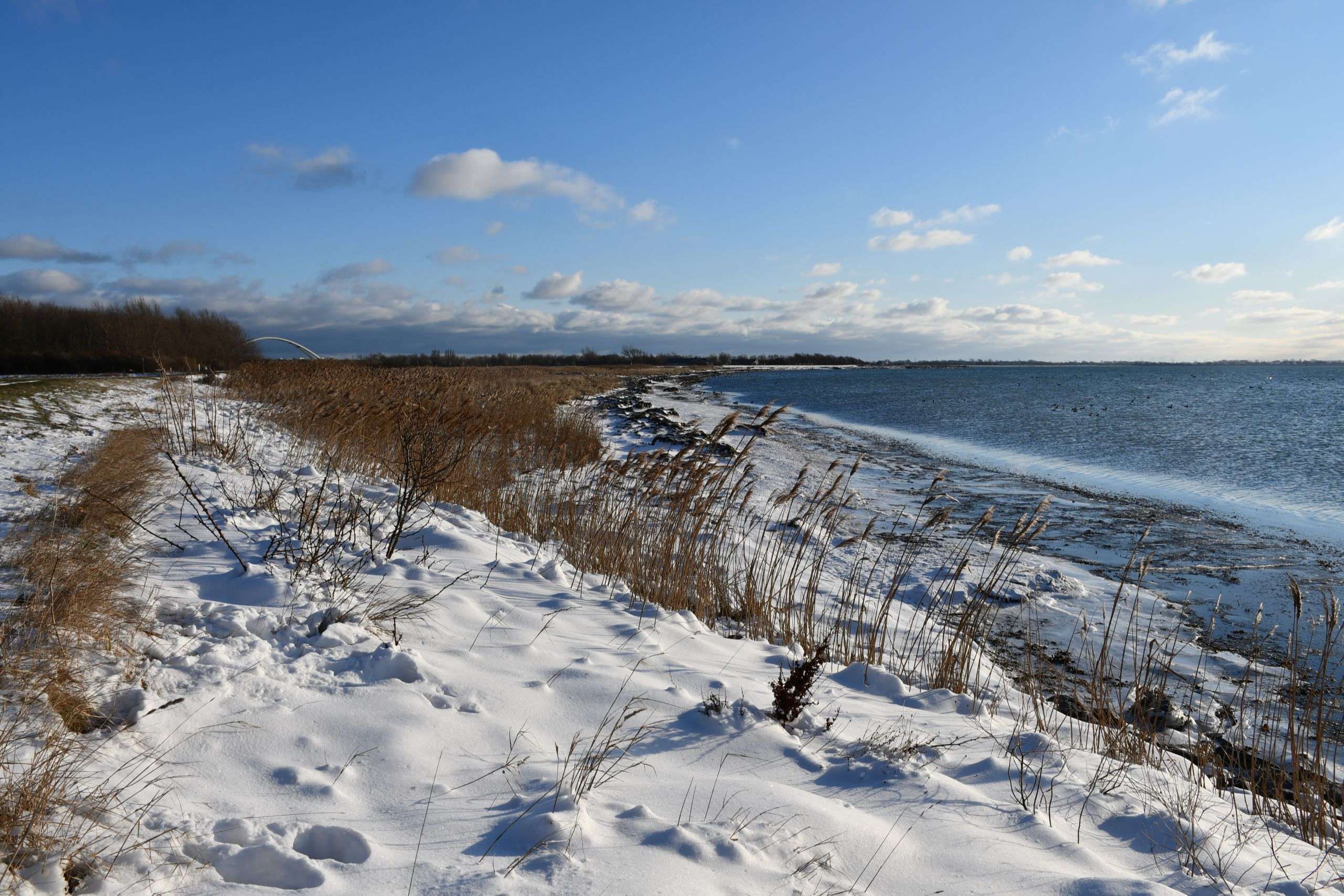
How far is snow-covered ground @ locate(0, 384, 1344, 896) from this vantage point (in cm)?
185

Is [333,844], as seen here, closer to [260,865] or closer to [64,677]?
[260,865]

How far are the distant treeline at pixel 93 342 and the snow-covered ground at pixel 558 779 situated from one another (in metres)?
20.7

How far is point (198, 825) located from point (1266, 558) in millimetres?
10681

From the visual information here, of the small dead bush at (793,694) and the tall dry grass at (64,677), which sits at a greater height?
the tall dry grass at (64,677)

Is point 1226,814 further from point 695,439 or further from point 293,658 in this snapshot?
point 695,439

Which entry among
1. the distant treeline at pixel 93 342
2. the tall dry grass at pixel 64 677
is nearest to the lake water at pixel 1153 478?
the tall dry grass at pixel 64 677

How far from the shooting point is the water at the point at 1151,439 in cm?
1249

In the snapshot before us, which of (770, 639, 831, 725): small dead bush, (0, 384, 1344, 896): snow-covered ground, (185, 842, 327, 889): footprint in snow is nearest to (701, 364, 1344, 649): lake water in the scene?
(0, 384, 1344, 896): snow-covered ground

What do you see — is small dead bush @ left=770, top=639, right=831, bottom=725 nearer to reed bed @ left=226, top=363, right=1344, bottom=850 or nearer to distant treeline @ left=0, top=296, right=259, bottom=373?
reed bed @ left=226, top=363, right=1344, bottom=850

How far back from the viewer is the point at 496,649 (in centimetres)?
328

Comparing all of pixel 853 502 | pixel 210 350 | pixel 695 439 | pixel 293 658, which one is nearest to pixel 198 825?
pixel 293 658

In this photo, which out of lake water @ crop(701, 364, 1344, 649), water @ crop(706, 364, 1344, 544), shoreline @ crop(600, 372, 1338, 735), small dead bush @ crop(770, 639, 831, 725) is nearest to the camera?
small dead bush @ crop(770, 639, 831, 725)

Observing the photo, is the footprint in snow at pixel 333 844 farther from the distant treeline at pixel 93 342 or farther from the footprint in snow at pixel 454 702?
the distant treeline at pixel 93 342

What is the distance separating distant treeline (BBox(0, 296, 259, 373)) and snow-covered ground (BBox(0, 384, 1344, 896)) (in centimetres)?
2068
